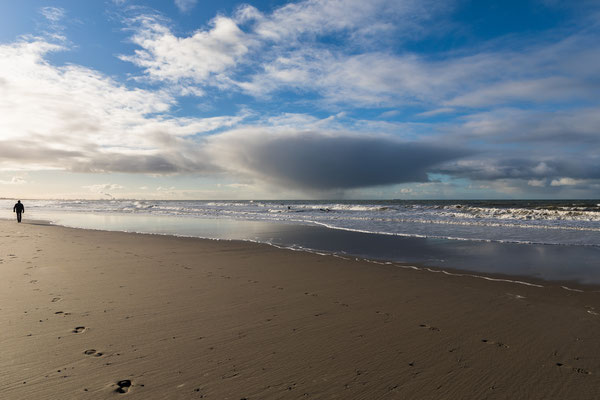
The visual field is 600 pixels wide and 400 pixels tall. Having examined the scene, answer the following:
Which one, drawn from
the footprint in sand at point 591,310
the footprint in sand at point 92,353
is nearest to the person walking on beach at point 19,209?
the footprint in sand at point 92,353

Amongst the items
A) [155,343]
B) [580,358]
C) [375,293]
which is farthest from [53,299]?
[580,358]

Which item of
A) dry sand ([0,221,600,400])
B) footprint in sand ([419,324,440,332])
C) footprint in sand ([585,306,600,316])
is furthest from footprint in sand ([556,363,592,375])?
footprint in sand ([585,306,600,316])

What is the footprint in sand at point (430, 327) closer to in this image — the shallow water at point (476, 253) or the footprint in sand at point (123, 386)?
the footprint in sand at point (123, 386)

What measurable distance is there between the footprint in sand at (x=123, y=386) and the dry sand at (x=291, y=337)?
0.05 feet

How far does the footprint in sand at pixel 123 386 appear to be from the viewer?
321cm

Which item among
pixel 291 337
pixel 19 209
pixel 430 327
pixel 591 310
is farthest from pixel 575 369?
pixel 19 209

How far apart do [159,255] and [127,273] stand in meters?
3.04

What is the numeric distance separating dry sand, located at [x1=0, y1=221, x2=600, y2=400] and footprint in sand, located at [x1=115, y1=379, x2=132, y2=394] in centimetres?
2

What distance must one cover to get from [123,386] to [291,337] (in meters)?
2.04

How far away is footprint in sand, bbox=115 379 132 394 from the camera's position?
321 cm

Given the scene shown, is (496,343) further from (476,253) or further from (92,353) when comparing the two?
(476,253)

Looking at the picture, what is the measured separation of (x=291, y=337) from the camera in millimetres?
4559

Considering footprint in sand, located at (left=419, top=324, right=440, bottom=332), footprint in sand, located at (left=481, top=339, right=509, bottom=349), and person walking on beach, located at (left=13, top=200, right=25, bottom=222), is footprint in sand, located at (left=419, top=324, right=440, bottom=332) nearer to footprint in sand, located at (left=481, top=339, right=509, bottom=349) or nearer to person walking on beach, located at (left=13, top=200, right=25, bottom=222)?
footprint in sand, located at (left=481, top=339, right=509, bottom=349)

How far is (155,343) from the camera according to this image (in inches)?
168
